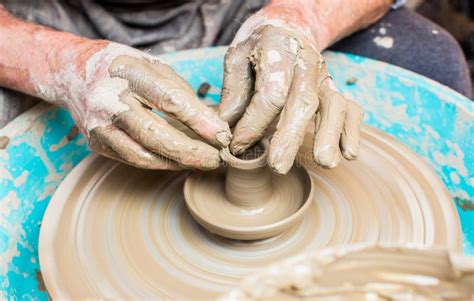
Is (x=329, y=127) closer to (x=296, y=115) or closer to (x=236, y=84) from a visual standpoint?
(x=296, y=115)

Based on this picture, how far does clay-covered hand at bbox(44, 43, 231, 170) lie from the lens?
1080 mm

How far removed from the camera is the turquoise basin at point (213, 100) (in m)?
1.33

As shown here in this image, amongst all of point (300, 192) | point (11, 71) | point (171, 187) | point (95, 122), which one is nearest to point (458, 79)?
point (300, 192)

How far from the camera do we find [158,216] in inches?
48.3

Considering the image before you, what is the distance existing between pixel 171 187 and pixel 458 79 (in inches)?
41.5

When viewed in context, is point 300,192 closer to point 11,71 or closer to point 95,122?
point 95,122

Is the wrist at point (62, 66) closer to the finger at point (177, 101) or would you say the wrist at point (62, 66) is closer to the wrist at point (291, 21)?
the finger at point (177, 101)

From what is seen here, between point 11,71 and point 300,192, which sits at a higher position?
point 11,71

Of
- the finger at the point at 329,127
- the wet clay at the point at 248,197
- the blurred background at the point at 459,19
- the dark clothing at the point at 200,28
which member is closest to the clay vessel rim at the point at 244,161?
the wet clay at the point at 248,197

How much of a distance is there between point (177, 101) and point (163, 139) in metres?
0.08

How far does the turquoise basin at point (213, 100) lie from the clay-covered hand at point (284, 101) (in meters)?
0.42

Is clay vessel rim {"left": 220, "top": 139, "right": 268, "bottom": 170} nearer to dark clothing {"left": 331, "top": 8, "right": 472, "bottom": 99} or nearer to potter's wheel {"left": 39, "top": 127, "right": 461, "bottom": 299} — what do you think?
potter's wheel {"left": 39, "top": 127, "right": 461, "bottom": 299}

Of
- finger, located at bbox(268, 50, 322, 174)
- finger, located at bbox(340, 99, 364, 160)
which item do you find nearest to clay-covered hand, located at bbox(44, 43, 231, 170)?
finger, located at bbox(268, 50, 322, 174)

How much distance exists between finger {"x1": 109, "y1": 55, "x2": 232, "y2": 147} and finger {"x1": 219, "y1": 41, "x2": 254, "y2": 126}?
3.5 inches
